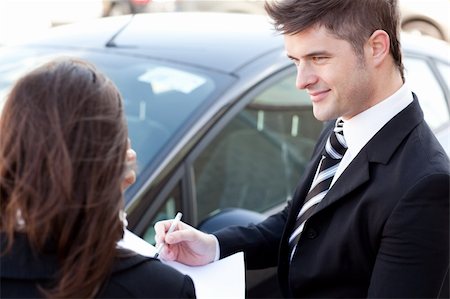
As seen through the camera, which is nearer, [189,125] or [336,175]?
[336,175]

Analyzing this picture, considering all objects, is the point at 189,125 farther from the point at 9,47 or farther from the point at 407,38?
the point at 407,38

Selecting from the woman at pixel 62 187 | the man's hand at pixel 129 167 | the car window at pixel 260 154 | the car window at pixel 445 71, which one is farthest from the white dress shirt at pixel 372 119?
the car window at pixel 445 71

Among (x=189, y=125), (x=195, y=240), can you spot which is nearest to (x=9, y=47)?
(x=189, y=125)

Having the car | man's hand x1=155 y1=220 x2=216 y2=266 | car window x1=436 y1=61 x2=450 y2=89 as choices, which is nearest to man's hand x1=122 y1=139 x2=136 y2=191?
man's hand x1=155 y1=220 x2=216 y2=266

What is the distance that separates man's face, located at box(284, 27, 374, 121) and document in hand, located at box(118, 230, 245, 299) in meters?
0.48

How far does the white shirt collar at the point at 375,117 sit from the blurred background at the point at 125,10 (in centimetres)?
768

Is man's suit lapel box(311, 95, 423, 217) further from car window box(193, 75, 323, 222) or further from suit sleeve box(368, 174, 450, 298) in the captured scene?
A: car window box(193, 75, 323, 222)

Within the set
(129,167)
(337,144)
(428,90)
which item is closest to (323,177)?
(337,144)

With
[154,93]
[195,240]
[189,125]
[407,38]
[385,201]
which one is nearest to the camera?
[385,201]

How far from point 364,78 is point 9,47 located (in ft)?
7.07

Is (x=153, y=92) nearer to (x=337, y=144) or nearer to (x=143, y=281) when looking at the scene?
(x=337, y=144)

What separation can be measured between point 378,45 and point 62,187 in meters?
1.00

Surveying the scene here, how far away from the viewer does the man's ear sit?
1.96 m

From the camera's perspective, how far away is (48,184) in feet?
4.44
